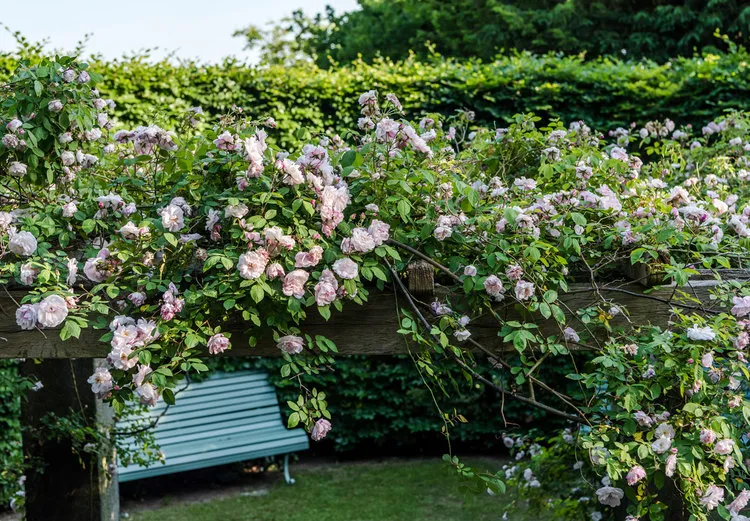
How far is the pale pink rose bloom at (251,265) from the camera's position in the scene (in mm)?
1945

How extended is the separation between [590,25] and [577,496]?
10.6 metres

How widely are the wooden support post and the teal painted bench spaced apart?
2.03 metres

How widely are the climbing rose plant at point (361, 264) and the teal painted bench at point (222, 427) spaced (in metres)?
3.87

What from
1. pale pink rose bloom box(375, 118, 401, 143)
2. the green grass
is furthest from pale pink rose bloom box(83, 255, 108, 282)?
the green grass

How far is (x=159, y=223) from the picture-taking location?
6.93 feet

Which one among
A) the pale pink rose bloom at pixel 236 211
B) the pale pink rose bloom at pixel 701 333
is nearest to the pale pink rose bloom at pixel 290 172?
the pale pink rose bloom at pixel 236 211

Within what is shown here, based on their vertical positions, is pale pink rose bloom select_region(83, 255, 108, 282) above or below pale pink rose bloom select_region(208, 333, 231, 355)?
above

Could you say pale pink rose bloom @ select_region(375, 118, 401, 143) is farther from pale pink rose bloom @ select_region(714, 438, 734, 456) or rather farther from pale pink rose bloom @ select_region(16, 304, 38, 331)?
pale pink rose bloom @ select_region(714, 438, 734, 456)

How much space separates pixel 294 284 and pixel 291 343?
0.18 meters

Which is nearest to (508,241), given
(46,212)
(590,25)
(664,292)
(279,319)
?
(664,292)

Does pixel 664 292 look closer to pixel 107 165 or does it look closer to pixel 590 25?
pixel 107 165

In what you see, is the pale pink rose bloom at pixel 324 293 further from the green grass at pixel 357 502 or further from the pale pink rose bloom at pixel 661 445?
the green grass at pixel 357 502

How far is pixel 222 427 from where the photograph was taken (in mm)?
6363

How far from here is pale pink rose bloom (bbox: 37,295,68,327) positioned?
6.28 feet
